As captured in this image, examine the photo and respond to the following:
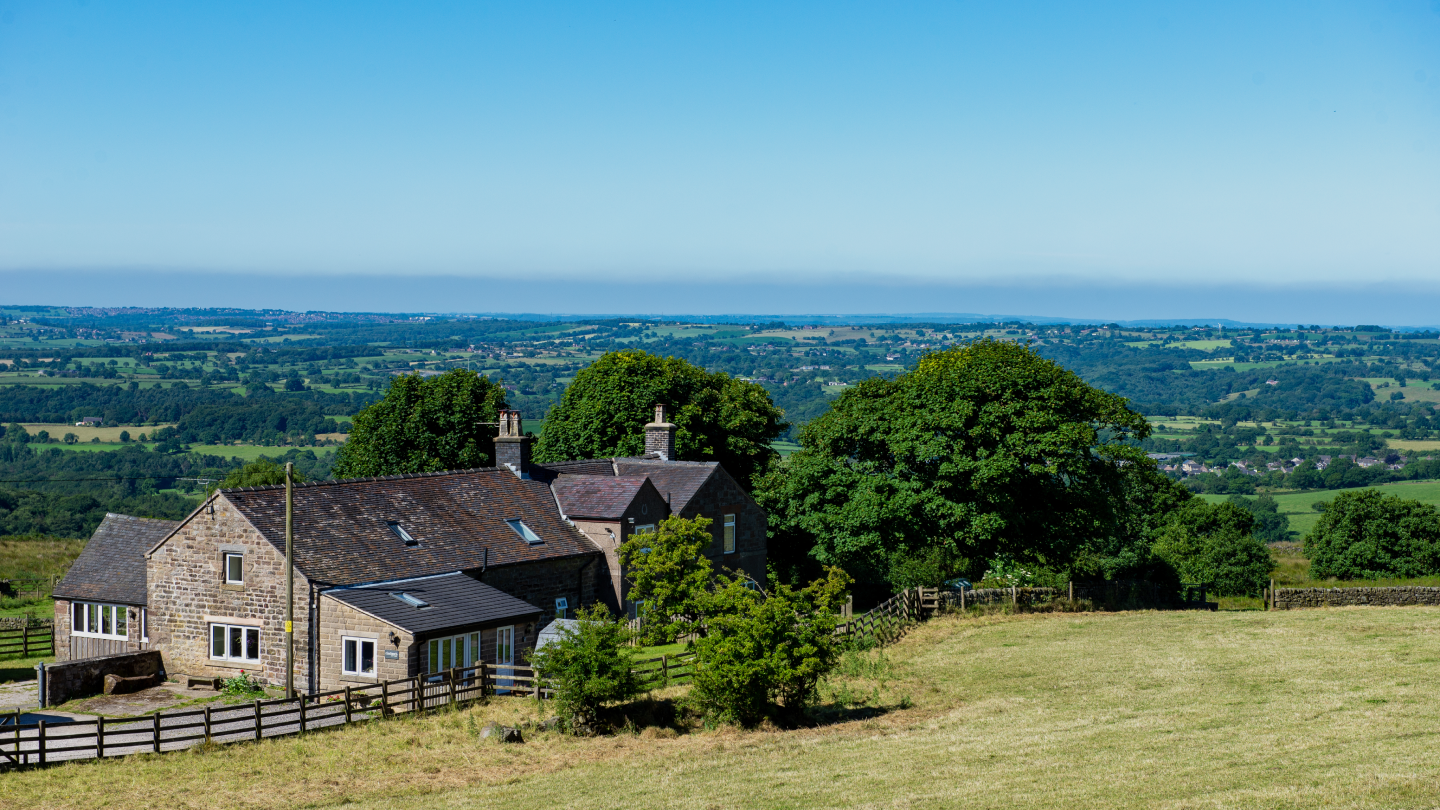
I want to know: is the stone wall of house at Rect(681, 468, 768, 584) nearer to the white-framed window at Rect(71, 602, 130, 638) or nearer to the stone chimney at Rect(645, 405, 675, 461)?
the stone chimney at Rect(645, 405, 675, 461)

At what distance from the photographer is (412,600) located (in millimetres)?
36250

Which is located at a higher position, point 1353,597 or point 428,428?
point 428,428

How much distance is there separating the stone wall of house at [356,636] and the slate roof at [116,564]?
8.22 metres

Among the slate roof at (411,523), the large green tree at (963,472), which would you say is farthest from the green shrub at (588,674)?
the large green tree at (963,472)

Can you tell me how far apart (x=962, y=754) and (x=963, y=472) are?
26084 mm

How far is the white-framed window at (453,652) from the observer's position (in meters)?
34.7

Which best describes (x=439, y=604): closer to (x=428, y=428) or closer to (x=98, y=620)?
(x=98, y=620)

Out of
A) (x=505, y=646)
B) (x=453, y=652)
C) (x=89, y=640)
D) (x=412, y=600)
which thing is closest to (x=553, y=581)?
(x=505, y=646)

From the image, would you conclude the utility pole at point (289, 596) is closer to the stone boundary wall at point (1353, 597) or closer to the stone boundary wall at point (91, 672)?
the stone boundary wall at point (91, 672)

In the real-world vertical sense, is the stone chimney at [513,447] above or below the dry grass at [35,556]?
above

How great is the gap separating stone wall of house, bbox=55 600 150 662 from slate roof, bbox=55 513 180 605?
56cm

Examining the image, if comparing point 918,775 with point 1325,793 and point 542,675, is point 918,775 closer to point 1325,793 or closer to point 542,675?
point 1325,793

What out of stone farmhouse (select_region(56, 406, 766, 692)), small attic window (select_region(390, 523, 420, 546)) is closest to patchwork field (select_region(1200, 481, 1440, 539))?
stone farmhouse (select_region(56, 406, 766, 692))

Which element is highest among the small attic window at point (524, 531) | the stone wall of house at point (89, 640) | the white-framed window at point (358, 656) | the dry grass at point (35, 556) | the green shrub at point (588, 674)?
the small attic window at point (524, 531)
